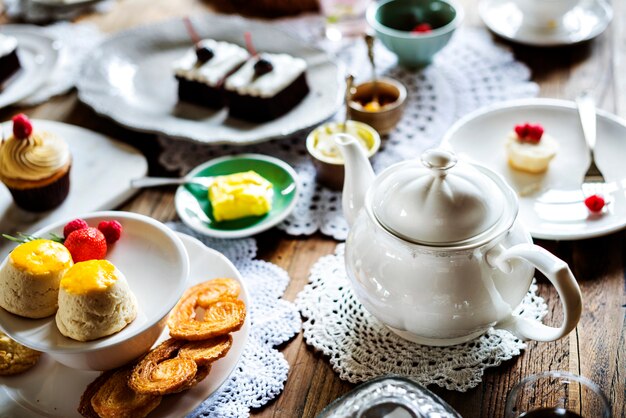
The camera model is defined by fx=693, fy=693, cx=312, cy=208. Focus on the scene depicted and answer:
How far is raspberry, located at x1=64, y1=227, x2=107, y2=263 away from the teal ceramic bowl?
91 cm

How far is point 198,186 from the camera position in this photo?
55.4 inches

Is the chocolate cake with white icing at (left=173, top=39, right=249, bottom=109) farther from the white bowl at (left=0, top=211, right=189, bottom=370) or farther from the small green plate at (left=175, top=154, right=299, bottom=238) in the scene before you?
the white bowl at (left=0, top=211, right=189, bottom=370)

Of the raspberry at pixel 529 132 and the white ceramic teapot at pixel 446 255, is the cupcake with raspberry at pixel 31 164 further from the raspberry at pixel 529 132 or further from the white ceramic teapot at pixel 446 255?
the raspberry at pixel 529 132

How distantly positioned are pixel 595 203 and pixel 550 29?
692 mm

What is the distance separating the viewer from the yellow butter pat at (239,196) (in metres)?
1.31

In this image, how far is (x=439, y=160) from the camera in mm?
917

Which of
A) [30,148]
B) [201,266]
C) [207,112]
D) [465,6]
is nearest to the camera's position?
[201,266]

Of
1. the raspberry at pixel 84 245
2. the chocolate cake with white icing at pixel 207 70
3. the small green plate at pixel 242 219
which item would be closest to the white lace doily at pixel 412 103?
the small green plate at pixel 242 219

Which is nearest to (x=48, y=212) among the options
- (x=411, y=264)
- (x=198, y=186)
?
(x=198, y=186)

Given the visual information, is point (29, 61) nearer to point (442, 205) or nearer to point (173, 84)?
point (173, 84)

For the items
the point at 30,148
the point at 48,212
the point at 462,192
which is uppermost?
the point at 462,192

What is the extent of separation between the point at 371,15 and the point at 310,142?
0.47 m

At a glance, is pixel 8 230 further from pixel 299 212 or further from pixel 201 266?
pixel 299 212

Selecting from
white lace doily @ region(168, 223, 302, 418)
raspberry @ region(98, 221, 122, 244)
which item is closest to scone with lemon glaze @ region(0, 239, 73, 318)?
raspberry @ region(98, 221, 122, 244)
